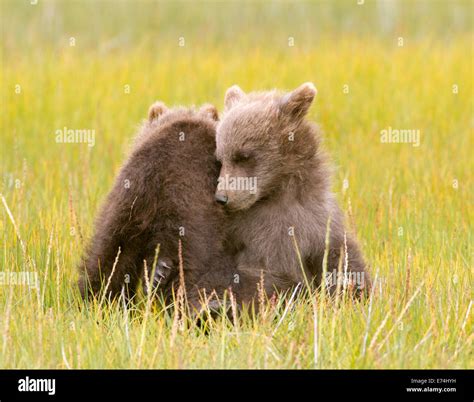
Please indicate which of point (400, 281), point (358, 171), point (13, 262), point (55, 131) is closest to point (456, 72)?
point (358, 171)

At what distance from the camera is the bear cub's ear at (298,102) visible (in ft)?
21.9

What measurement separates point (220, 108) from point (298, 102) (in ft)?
18.9

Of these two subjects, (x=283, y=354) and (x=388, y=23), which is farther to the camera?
(x=388, y=23)

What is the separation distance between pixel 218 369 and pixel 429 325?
1529 millimetres

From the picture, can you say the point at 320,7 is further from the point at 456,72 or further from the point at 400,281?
the point at 400,281

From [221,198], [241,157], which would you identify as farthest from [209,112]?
[221,198]

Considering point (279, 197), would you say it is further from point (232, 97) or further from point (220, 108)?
point (220, 108)

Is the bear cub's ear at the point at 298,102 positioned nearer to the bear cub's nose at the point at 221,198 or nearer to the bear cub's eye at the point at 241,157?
the bear cub's eye at the point at 241,157

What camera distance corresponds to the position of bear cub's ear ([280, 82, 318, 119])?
6672 mm

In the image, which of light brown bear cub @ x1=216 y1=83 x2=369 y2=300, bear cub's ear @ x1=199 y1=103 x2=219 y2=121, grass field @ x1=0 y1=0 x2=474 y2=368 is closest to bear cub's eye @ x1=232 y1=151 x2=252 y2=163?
light brown bear cub @ x1=216 y1=83 x2=369 y2=300

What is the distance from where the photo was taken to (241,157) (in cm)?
640
